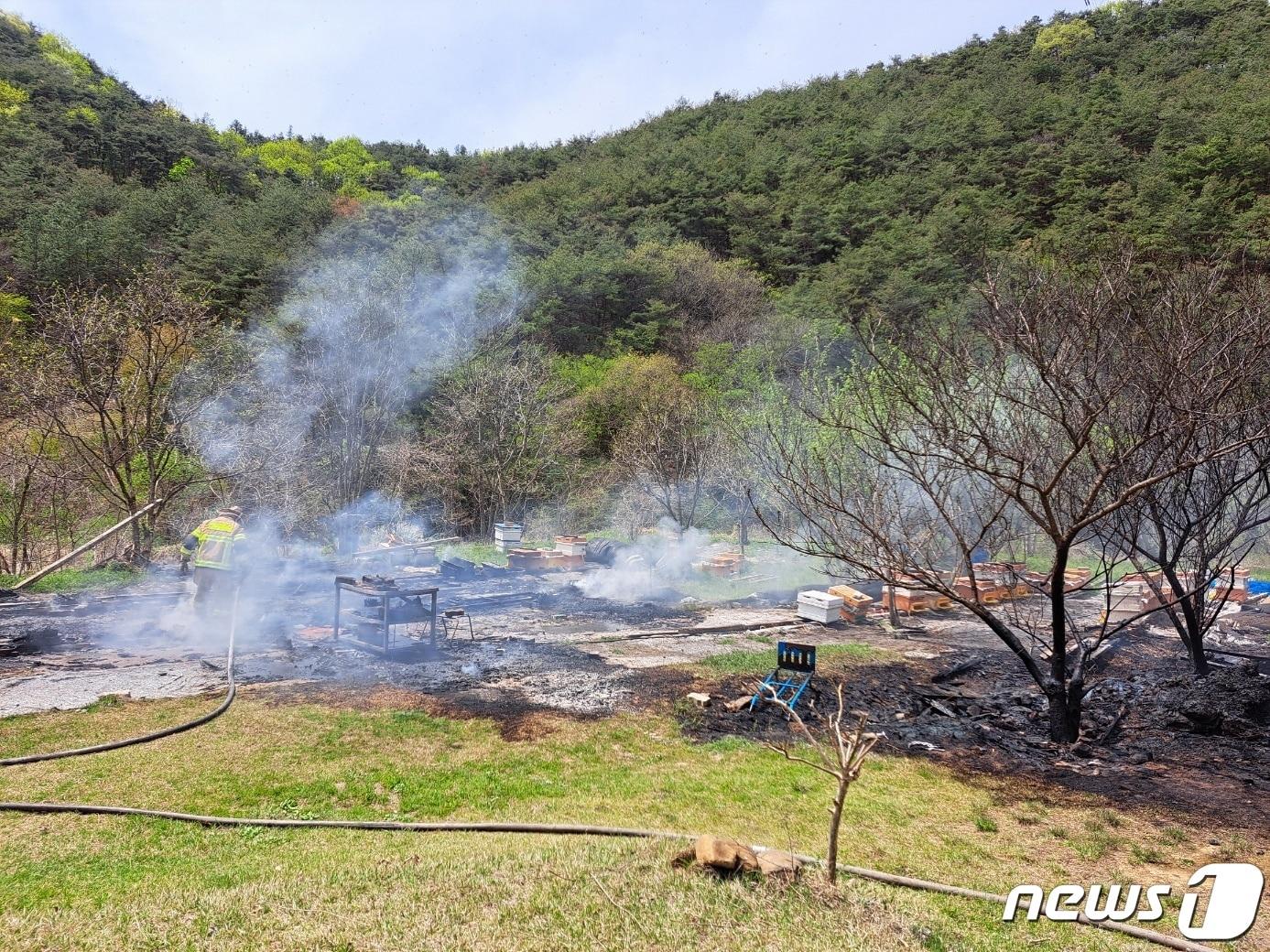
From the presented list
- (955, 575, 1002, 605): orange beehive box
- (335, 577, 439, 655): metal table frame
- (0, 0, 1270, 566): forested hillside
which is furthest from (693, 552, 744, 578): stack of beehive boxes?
(335, 577, 439, 655): metal table frame

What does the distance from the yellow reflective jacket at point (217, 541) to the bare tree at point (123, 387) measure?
4051mm

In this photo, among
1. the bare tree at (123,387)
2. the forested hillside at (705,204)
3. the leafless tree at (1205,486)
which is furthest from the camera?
the forested hillside at (705,204)

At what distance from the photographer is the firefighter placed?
991 cm

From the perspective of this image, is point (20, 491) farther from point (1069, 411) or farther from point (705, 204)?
point (705, 204)

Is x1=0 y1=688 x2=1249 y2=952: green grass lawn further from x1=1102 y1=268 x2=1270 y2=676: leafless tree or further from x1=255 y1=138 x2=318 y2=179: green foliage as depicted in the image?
x1=255 y1=138 x2=318 y2=179: green foliage

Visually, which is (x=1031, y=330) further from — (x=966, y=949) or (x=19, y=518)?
(x=19, y=518)

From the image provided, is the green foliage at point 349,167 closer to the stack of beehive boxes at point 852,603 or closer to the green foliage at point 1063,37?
the stack of beehive boxes at point 852,603

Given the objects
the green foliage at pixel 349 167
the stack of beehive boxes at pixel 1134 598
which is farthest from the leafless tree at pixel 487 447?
the green foliage at pixel 349 167

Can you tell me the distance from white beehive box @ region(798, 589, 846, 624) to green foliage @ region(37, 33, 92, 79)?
212 feet

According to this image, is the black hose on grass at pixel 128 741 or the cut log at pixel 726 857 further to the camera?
the black hose on grass at pixel 128 741

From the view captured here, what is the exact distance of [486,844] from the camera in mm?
4785

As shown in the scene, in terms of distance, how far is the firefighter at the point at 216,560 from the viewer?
991 centimetres

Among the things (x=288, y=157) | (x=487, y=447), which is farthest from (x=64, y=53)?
(x=487, y=447)

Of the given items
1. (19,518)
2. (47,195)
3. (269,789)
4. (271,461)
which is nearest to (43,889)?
(269,789)
